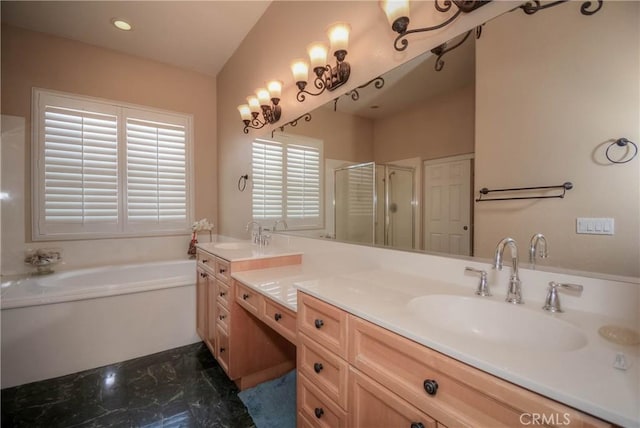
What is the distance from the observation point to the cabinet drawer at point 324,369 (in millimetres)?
946

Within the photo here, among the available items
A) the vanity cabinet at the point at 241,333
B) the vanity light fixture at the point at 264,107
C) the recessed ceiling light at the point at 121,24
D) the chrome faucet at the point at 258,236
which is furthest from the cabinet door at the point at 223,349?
the recessed ceiling light at the point at 121,24

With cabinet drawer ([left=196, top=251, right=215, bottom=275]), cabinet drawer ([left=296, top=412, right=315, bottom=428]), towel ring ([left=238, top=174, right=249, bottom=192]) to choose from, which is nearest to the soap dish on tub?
cabinet drawer ([left=296, top=412, right=315, bottom=428])

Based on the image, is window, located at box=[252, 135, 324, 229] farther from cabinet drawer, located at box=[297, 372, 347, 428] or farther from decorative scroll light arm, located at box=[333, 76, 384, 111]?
cabinet drawer, located at box=[297, 372, 347, 428]

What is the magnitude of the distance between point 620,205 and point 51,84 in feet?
13.3

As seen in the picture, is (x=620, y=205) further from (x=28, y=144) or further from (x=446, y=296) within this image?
(x=28, y=144)

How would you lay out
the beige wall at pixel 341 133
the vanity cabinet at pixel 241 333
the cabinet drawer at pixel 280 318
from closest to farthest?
the cabinet drawer at pixel 280 318
the beige wall at pixel 341 133
the vanity cabinet at pixel 241 333

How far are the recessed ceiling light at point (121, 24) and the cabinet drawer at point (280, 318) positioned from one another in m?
2.83

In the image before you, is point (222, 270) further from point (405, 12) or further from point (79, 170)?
point (79, 170)

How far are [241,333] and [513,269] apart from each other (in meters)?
1.55

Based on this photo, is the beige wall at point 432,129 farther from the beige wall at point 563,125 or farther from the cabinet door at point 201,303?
the cabinet door at point 201,303

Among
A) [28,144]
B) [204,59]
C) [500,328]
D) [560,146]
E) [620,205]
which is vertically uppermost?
[204,59]

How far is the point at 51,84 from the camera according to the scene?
263cm

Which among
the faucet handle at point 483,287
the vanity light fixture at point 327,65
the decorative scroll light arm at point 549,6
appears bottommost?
the faucet handle at point 483,287

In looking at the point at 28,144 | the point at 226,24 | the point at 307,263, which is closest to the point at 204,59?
the point at 226,24
